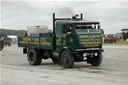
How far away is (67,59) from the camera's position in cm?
1472

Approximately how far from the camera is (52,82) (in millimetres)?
9656

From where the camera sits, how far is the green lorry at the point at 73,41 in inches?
568

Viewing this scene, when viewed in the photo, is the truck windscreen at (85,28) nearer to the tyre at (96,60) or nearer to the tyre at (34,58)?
the tyre at (96,60)

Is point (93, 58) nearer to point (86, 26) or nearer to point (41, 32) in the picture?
point (86, 26)

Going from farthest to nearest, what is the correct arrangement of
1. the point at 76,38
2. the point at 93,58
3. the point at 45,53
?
1. the point at 45,53
2. the point at 93,58
3. the point at 76,38

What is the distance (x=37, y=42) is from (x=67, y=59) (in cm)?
293

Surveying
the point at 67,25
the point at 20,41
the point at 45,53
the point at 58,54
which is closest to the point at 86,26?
the point at 67,25

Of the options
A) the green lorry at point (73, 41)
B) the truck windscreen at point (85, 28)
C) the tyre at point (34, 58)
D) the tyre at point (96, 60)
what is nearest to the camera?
the green lorry at point (73, 41)

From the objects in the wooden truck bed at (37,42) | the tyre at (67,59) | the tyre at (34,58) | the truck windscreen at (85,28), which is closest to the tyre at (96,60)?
the truck windscreen at (85,28)

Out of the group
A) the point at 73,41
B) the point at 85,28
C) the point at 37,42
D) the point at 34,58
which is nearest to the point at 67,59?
the point at 73,41

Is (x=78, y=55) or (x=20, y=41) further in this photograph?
(x=20, y=41)

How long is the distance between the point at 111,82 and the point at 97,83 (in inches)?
19.4

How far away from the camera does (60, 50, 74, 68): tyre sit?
571 inches

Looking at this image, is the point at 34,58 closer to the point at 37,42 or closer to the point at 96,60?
the point at 37,42
